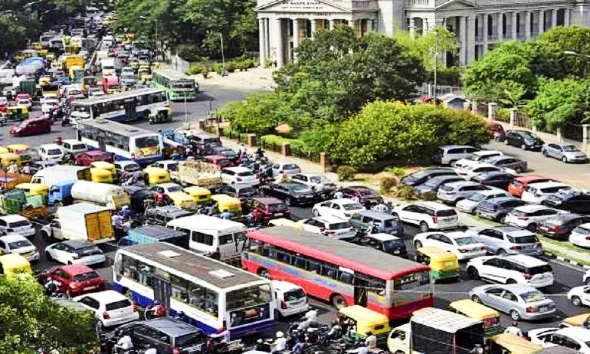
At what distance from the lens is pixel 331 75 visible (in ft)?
205

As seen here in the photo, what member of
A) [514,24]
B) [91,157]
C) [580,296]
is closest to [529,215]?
[580,296]

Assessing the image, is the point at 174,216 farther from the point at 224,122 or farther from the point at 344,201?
the point at 224,122

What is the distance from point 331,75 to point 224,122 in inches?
489

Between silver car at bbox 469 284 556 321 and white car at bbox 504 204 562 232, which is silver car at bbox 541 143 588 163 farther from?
Answer: silver car at bbox 469 284 556 321

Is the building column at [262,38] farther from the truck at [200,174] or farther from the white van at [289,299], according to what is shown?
the white van at [289,299]

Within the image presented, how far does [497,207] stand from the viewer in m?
45.2

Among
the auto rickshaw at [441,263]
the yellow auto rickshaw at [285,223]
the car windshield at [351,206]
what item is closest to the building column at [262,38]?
the car windshield at [351,206]

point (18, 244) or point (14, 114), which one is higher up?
point (14, 114)

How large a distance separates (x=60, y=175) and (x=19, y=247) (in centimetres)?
1163

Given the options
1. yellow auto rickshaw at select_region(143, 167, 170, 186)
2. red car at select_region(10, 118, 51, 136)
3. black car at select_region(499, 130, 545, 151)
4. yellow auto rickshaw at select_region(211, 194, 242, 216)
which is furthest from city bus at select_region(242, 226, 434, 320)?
red car at select_region(10, 118, 51, 136)

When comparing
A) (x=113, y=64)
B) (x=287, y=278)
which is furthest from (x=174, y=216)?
(x=113, y=64)

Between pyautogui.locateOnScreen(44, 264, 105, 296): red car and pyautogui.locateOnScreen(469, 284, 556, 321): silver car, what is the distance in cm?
1346

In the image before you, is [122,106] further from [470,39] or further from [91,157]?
[470,39]

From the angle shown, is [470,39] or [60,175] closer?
[60,175]
